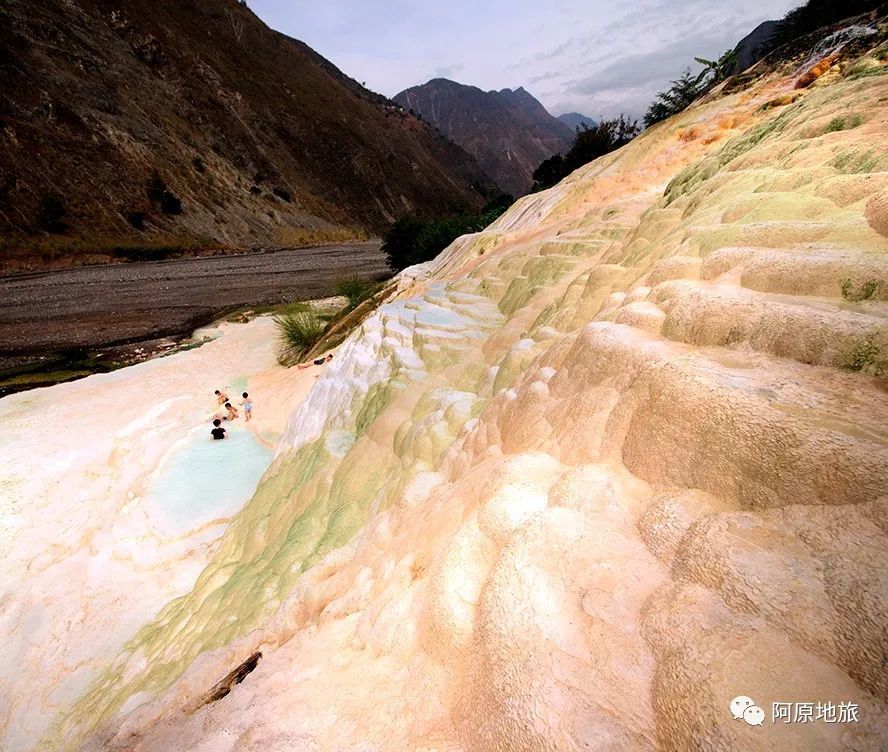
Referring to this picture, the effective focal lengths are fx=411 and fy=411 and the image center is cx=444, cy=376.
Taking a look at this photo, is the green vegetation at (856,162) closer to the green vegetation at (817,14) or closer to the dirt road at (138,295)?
the green vegetation at (817,14)

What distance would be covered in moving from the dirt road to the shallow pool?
846cm

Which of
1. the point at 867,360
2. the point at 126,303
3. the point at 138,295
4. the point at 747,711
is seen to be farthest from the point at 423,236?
the point at 747,711

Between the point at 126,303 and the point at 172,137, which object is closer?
the point at 126,303

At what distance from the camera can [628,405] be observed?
1848 mm

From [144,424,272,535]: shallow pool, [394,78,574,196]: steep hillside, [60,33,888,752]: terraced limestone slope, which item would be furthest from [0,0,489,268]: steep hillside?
[394,78,574,196]: steep hillside

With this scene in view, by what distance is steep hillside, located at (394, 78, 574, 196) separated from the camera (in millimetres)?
118250

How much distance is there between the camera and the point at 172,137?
105 feet

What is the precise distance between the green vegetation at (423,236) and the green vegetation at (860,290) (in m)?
14.8

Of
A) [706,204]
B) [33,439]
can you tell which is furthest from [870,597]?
[33,439]

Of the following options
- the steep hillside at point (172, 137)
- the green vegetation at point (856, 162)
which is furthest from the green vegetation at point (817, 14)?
the steep hillside at point (172, 137)

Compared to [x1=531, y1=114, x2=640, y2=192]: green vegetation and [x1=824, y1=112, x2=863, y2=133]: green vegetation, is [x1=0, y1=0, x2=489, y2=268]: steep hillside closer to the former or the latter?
[x1=531, y1=114, x2=640, y2=192]: green vegetation

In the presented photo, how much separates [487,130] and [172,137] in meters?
121

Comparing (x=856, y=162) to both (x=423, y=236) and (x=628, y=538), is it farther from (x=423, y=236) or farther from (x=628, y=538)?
(x=423, y=236)

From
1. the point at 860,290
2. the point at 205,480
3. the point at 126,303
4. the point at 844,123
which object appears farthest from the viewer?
the point at 126,303
